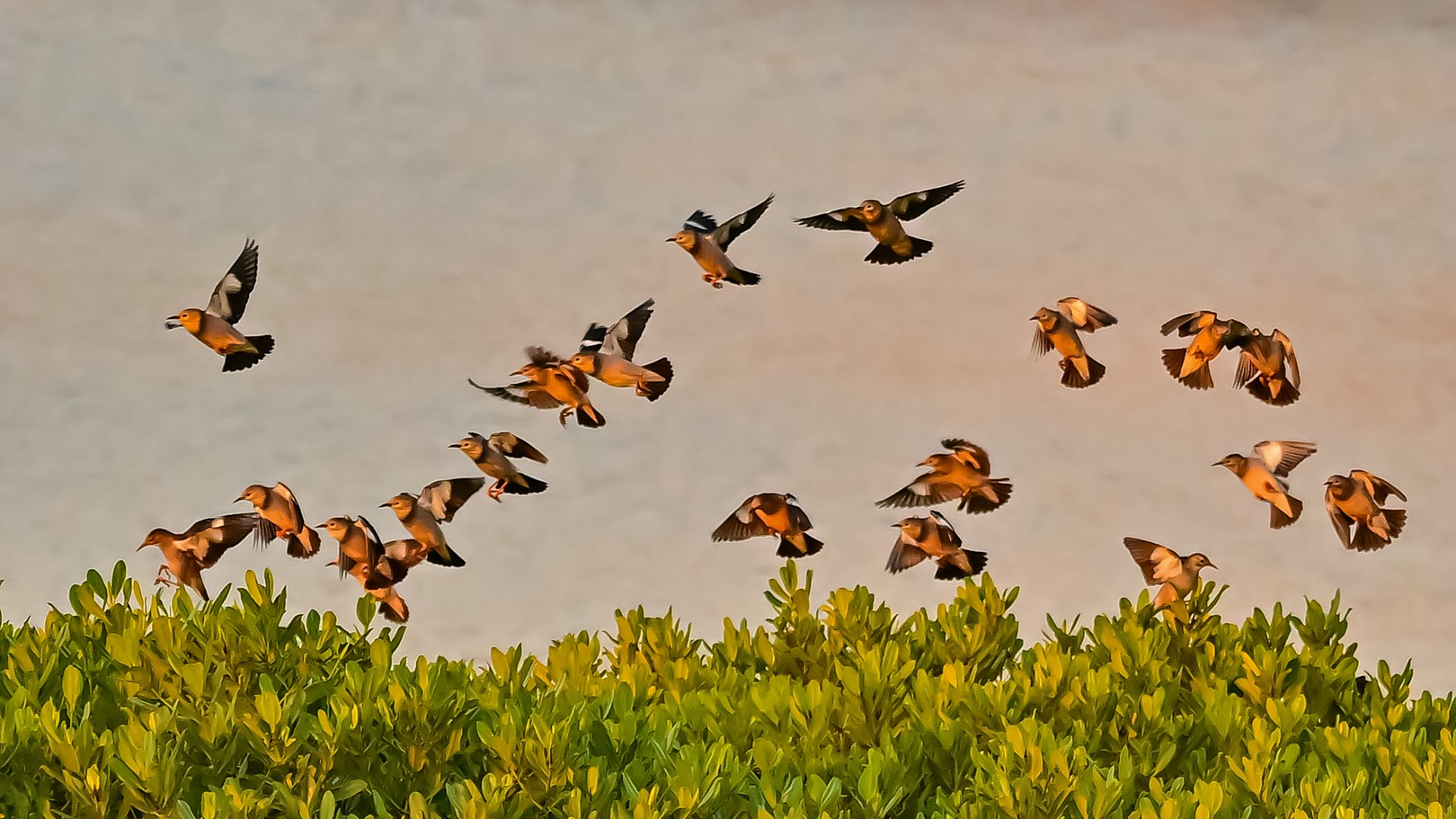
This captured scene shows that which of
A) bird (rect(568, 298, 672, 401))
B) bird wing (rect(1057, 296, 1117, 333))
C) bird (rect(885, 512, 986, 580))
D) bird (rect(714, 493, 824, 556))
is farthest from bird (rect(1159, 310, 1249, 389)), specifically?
bird (rect(568, 298, 672, 401))

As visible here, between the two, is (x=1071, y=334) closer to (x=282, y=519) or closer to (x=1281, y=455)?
(x=1281, y=455)

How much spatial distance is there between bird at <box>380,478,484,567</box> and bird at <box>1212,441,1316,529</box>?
11.2 feet

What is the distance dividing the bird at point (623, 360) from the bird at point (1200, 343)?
2.23 m

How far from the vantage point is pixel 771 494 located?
20.6 ft

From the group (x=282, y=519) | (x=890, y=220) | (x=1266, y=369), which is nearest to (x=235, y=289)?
(x=282, y=519)

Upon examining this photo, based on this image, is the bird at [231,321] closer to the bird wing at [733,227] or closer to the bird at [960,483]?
the bird wing at [733,227]

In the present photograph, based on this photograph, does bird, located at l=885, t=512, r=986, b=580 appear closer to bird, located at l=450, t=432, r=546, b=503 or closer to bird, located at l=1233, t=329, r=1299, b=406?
bird, located at l=1233, t=329, r=1299, b=406

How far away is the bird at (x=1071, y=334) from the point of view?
21.4 feet

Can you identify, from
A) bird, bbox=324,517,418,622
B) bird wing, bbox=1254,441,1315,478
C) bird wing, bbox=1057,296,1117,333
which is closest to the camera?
bird, bbox=324,517,418,622

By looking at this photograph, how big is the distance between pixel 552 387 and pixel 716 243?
986 mm

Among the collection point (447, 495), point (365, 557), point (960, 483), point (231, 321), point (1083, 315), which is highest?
point (231, 321)

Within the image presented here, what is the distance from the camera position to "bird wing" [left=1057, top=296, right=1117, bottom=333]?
265 inches

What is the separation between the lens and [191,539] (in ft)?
19.4

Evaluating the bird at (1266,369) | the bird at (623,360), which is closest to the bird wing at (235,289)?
the bird at (623,360)
